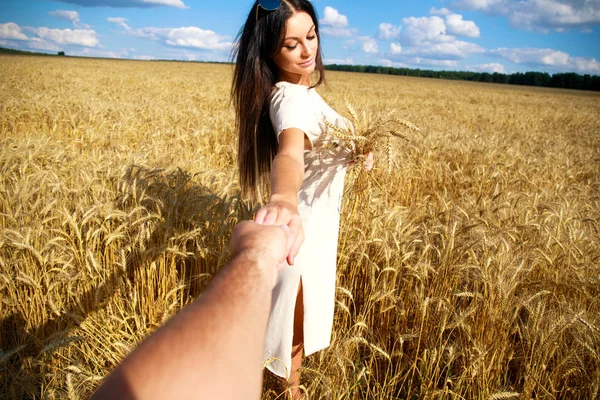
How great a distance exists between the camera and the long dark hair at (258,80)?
4.96 feet

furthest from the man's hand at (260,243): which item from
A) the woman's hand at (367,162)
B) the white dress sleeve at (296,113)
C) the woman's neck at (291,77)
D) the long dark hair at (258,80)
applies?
the woman's neck at (291,77)

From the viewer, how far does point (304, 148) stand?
1.52 meters

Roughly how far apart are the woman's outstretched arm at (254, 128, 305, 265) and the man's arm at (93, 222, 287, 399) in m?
0.18

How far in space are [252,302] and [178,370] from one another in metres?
0.13

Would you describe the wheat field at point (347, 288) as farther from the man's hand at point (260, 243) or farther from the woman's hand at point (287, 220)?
the man's hand at point (260, 243)

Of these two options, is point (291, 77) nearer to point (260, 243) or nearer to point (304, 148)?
point (304, 148)

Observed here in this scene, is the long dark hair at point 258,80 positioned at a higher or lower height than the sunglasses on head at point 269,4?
lower

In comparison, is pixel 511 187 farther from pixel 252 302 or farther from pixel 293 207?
pixel 252 302

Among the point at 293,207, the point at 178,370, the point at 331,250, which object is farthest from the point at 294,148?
the point at 178,370

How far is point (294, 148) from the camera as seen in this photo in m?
1.21

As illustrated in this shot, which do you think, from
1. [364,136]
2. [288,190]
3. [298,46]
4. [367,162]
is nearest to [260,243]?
[288,190]

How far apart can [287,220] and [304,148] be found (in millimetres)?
835

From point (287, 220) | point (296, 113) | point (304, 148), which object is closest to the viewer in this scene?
point (287, 220)

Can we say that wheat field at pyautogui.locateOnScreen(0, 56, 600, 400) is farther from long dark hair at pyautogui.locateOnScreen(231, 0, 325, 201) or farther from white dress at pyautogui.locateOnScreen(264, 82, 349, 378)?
long dark hair at pyautogui.locateOnScreen(231, 0, 325, 201)
